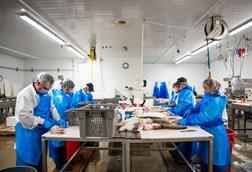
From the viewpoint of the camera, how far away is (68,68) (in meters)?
8.51

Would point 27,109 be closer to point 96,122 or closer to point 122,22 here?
point 96,122

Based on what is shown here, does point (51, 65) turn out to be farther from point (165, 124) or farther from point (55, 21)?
point (165, 124)

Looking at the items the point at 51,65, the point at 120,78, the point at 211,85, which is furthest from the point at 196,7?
the point at 51,65

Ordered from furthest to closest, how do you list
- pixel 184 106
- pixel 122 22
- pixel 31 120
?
1. pixel 122 22
2. pixel 184 106
3. pixel 31 120

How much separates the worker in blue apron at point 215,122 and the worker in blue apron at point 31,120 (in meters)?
1.60

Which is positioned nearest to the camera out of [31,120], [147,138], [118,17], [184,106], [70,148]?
[147,138]

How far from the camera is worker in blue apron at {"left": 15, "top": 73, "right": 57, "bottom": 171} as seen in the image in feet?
5.95

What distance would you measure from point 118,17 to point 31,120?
105 inches

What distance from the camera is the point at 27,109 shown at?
5.95ft

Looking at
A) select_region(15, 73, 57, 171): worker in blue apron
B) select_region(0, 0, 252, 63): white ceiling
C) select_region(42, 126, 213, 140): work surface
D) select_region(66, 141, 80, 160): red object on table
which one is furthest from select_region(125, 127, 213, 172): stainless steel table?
select_region(0, 0, 252, 63): white ceiling

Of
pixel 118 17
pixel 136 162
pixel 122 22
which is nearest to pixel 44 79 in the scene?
pixel 136 162

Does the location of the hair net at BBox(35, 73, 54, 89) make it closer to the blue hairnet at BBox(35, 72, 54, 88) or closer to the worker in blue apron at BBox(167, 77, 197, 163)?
the blue hairnet at BBox(35, 72, 54, 88)

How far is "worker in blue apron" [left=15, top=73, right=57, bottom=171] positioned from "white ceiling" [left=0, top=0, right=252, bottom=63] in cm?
172

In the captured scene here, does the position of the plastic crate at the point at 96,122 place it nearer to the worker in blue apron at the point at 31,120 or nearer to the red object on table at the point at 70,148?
the worker in blue apron at the point at 31,120
